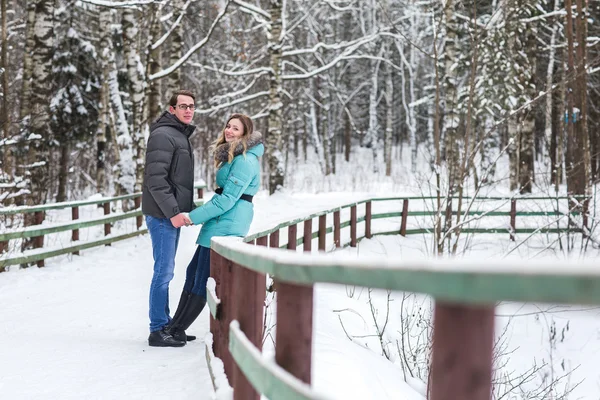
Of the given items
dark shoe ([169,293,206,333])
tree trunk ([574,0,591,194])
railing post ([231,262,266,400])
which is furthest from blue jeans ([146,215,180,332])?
tree trunk ([574,0,591,194])

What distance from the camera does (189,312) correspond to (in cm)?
538

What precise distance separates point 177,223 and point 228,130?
85 centimetres

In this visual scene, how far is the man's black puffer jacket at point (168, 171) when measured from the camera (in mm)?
5211

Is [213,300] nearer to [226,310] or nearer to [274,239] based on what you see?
[226,310]

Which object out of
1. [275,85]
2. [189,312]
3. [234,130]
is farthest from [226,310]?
[275,85]

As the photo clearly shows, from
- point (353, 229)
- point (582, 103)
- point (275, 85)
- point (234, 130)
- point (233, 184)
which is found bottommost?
point (353, 229)

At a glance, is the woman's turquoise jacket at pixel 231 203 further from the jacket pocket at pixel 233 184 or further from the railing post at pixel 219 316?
the railing post at pixel 219 316

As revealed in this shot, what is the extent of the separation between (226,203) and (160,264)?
2.59 feet

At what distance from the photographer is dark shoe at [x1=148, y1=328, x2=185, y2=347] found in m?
5.38

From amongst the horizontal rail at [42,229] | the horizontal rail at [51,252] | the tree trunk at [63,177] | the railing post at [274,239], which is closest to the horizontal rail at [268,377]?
the railing post at [274,239]

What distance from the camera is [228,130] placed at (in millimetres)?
5180

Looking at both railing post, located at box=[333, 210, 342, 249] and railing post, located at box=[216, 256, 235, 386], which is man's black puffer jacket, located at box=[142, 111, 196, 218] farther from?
railing post, located at box=[333, 210, 342, 249]

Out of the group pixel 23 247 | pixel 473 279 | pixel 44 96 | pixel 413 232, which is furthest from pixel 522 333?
pixel 473 279

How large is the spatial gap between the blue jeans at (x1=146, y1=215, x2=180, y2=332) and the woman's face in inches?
34.1
